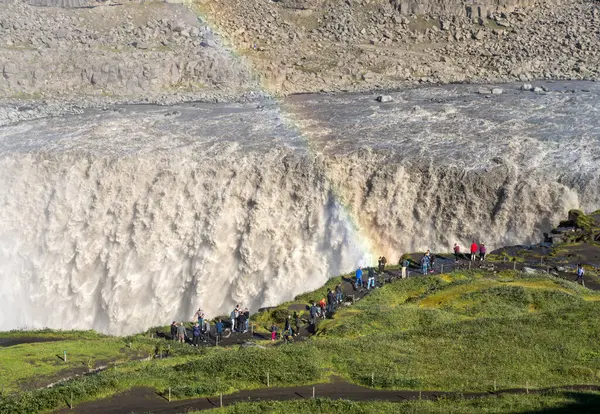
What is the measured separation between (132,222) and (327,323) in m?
22.9

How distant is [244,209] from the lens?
183ft

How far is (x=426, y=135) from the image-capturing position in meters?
63.9

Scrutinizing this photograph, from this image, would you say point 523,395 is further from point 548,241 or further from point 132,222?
point 132,222

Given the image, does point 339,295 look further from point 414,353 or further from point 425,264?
point 414,353

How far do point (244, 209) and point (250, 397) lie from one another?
27.8 m

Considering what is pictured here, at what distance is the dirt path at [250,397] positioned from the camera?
28.0 m

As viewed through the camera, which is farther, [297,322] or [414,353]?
[297,322]

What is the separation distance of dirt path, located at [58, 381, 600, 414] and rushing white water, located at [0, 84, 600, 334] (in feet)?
75.1

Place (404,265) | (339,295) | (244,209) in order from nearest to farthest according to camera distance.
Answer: (339,295) < (404,265) < (244,209)

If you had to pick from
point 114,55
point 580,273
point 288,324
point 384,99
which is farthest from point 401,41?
point 288,324

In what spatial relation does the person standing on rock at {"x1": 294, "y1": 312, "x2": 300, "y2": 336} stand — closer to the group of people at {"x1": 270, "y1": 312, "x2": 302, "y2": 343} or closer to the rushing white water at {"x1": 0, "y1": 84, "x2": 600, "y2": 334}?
the group of people at {"x1": 270, "y1": 312, "x2": 302, "y2": 343}

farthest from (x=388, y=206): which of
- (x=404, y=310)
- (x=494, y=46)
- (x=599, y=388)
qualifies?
(x=494, y=46)

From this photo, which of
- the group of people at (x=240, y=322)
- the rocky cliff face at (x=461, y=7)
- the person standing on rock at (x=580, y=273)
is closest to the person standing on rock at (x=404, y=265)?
the person standing on rock at (x=580, y=273)

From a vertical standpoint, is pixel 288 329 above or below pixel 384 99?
below
